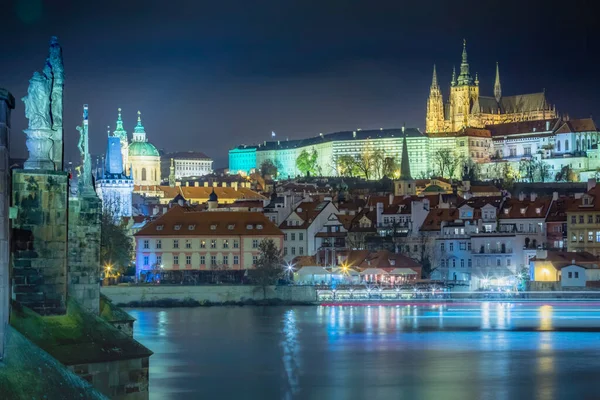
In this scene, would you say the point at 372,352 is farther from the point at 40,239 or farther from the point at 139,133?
the point at 139,133

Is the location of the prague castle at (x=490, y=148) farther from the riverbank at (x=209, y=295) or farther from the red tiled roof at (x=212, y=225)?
the riverbank at (x=209, y=295)

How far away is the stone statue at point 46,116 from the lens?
14500 mm

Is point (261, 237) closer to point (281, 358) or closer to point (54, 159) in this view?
point (281, 358)

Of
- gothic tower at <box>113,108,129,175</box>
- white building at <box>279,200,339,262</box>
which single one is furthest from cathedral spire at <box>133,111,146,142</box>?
white building at <box>279,200,339,262</box>

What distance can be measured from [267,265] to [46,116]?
1918 inches

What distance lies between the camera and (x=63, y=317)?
49.9 feet

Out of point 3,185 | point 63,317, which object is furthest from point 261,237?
point 3,185

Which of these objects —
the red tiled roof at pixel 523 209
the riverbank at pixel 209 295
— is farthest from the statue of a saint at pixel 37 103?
the red tiled roof at pixel 523 209

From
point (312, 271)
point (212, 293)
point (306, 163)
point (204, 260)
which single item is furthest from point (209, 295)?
point (306, 163)

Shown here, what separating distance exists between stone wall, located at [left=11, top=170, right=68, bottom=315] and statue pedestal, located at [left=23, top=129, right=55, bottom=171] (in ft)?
0.67

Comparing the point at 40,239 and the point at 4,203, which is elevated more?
the point at 4,203

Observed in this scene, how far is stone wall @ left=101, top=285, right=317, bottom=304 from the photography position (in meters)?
57.1

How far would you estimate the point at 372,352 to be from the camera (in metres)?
37.2

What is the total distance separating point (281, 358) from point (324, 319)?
14.5 meters
